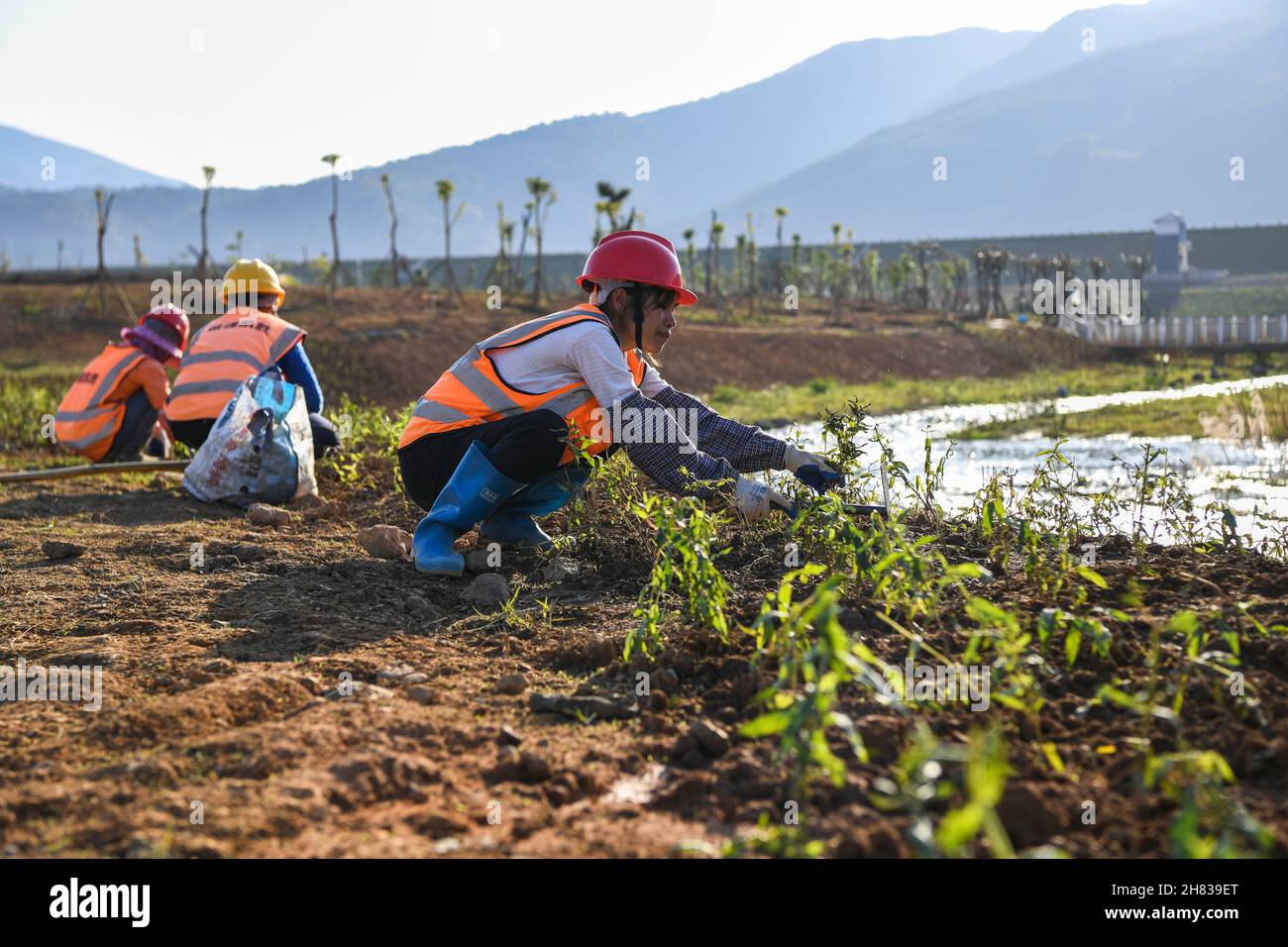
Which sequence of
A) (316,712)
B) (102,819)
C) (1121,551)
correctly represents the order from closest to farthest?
1. (102,819)
2. (316,712)
3. (1121,551)

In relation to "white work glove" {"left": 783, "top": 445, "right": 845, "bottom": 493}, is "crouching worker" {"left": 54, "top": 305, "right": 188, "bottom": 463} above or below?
above

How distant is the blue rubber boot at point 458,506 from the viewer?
166 inches

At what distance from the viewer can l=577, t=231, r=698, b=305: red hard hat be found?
164 inches

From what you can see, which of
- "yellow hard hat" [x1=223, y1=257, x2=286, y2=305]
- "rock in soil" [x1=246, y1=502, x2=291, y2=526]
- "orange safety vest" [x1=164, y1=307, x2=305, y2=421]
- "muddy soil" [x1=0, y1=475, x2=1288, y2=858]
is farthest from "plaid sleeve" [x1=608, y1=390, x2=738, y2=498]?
"yellow hard hat" [x1=223, y1=257, x2=286, y2=305]

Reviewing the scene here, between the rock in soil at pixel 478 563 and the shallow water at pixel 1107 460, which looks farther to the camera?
the shallow water at pixel 1107 460

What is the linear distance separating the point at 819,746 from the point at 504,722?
1.11m

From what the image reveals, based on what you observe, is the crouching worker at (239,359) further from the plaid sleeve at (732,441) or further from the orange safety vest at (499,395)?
the plaid sleeve at (732,441)

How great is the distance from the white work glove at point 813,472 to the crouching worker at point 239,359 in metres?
3.29

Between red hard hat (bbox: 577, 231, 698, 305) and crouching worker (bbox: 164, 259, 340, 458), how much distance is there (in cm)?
265

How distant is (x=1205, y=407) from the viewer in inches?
483

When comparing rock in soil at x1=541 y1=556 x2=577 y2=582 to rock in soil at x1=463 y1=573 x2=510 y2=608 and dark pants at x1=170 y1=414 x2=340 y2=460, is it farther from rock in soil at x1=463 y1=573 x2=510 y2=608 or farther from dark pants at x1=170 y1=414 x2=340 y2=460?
dark pants at x1=170 y1=414 x2=340 y2=460

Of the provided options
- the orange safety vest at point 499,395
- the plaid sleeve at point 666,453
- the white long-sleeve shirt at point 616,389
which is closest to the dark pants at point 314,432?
the orange safety vest at point 499,395
